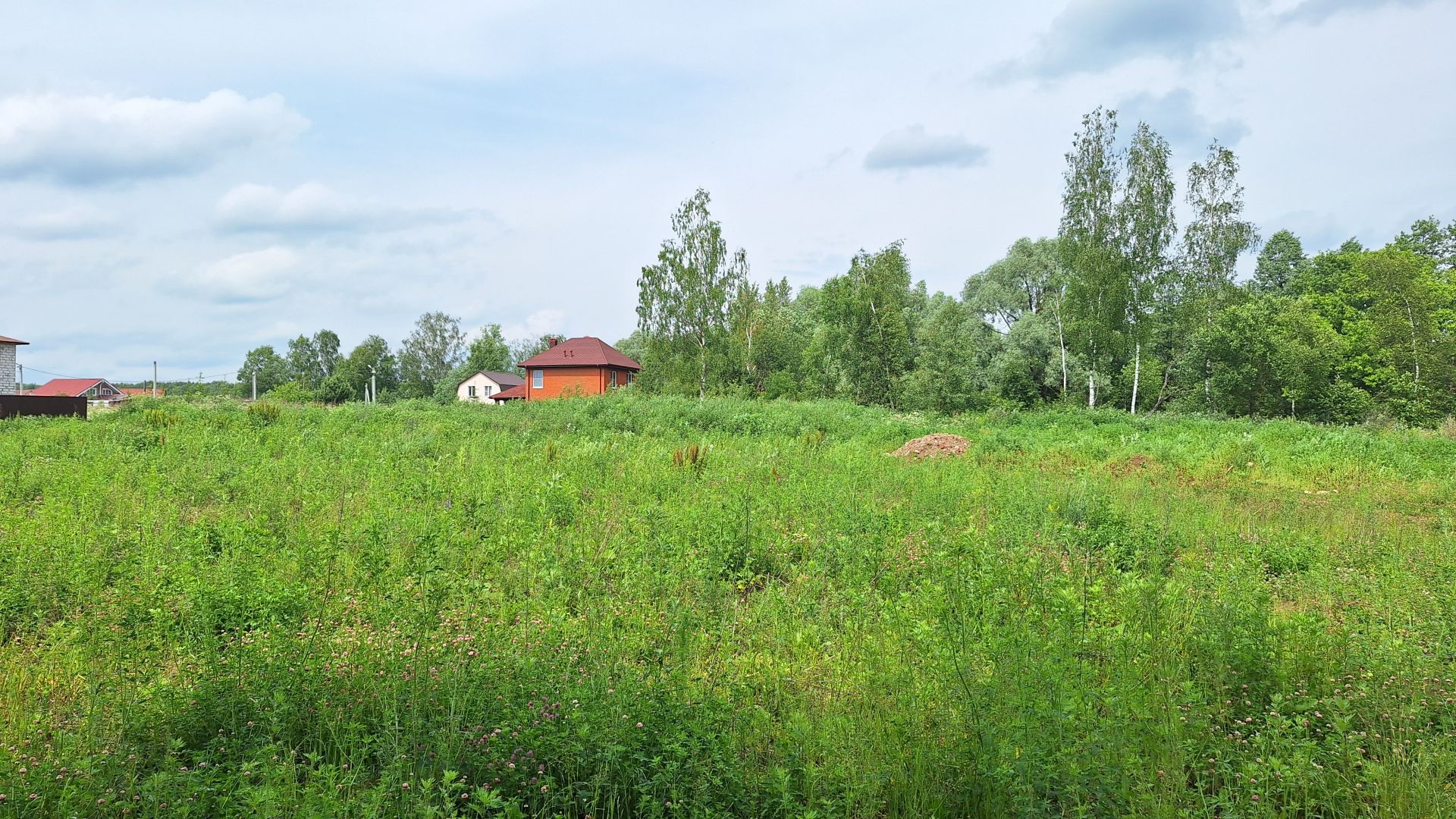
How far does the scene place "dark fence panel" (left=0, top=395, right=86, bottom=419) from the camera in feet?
60.7

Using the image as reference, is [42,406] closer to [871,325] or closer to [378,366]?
[871,325]

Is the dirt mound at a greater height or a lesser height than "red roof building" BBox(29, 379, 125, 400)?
lesser

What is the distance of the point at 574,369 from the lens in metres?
49.2

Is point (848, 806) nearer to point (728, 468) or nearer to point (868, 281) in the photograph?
point (728, 468)

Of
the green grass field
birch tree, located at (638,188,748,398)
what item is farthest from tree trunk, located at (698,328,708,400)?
the green grass field

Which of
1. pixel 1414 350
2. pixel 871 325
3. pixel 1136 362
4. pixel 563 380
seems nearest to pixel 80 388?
pixel 563 380

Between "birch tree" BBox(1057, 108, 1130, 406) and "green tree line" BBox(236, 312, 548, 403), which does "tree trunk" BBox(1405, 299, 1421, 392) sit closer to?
"birch tree" BBox(1057, 108, 1130, 406)

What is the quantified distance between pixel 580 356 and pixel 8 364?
30934 millimetres

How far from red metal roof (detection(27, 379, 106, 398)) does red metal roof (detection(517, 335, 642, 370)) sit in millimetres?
40021

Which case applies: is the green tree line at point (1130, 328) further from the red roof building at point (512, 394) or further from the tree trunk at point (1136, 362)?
the red roof building at point (512, 394)

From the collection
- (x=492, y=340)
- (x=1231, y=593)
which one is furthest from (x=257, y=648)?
(x=492, y=340)

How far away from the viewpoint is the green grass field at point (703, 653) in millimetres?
3148

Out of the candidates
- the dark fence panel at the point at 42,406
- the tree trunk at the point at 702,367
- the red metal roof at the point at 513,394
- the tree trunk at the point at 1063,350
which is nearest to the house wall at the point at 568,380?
the red metal roof at the point at 513,394

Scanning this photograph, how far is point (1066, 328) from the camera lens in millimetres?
30312
